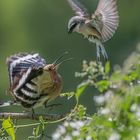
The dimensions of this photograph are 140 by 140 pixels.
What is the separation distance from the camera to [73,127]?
6.98 feet

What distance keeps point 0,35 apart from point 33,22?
967mm

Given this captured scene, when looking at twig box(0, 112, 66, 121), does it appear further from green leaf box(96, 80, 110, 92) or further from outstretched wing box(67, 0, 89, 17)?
outstretched wing box(67, 0, 89, 17)

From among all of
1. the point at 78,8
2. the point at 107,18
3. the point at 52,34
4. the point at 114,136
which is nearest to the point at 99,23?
the point at 78,8

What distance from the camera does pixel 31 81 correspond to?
3127mm

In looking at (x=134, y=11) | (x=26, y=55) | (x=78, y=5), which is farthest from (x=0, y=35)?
(x=26, y=55)

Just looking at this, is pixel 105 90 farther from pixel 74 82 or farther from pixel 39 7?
pixel 39 7

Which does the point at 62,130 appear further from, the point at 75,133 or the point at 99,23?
the point at 99,23

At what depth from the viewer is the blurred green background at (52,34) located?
61.8 feet

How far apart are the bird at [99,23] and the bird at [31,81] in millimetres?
717

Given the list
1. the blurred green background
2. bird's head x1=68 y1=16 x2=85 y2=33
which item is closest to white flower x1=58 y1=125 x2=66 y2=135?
bird's head x1=68 y1=16 x2=85 y2=33

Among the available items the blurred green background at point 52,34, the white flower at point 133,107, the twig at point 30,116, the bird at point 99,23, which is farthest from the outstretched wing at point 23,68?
the blurred green background at point 52,34

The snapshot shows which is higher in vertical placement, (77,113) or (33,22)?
(77,113)

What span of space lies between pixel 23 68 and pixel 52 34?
60.0ft

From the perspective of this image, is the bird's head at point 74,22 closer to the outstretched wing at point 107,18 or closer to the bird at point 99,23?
the bird at point 99,23
